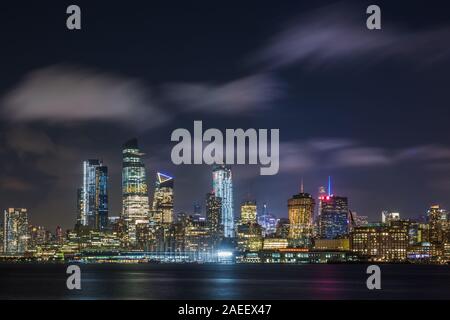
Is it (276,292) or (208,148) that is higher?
(208,148)
